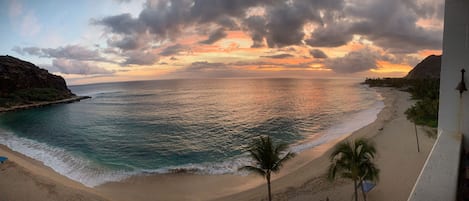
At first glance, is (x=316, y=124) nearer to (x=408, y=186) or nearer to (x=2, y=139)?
(x=408, y=186)

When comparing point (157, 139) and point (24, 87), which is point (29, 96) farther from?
point (157, 139)

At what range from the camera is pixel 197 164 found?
27.7m

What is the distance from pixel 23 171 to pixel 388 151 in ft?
118

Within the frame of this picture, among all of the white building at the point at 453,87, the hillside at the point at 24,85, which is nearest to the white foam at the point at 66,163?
the white building at the point at 453,87

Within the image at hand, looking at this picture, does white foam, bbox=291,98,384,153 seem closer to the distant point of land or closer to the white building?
the white building

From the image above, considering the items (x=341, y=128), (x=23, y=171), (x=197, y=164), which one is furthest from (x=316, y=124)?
(x=23, y=171)

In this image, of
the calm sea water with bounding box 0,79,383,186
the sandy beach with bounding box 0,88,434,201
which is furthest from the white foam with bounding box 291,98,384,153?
the sandy beach with bounding box 0,88,434,201

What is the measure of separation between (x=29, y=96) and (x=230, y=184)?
10275cm

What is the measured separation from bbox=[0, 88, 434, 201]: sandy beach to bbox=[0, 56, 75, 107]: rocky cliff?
79090 mm

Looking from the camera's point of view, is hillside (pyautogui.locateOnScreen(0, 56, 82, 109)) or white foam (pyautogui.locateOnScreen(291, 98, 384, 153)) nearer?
white foam (pyautogui.locateOnScreen(291, 98, 384, 153))

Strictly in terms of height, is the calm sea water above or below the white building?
below

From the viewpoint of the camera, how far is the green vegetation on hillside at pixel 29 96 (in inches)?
3302

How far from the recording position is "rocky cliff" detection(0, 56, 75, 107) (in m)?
89.3

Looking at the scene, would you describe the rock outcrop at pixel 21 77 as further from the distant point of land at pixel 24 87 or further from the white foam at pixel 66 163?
the white foam at pixel 66 163
